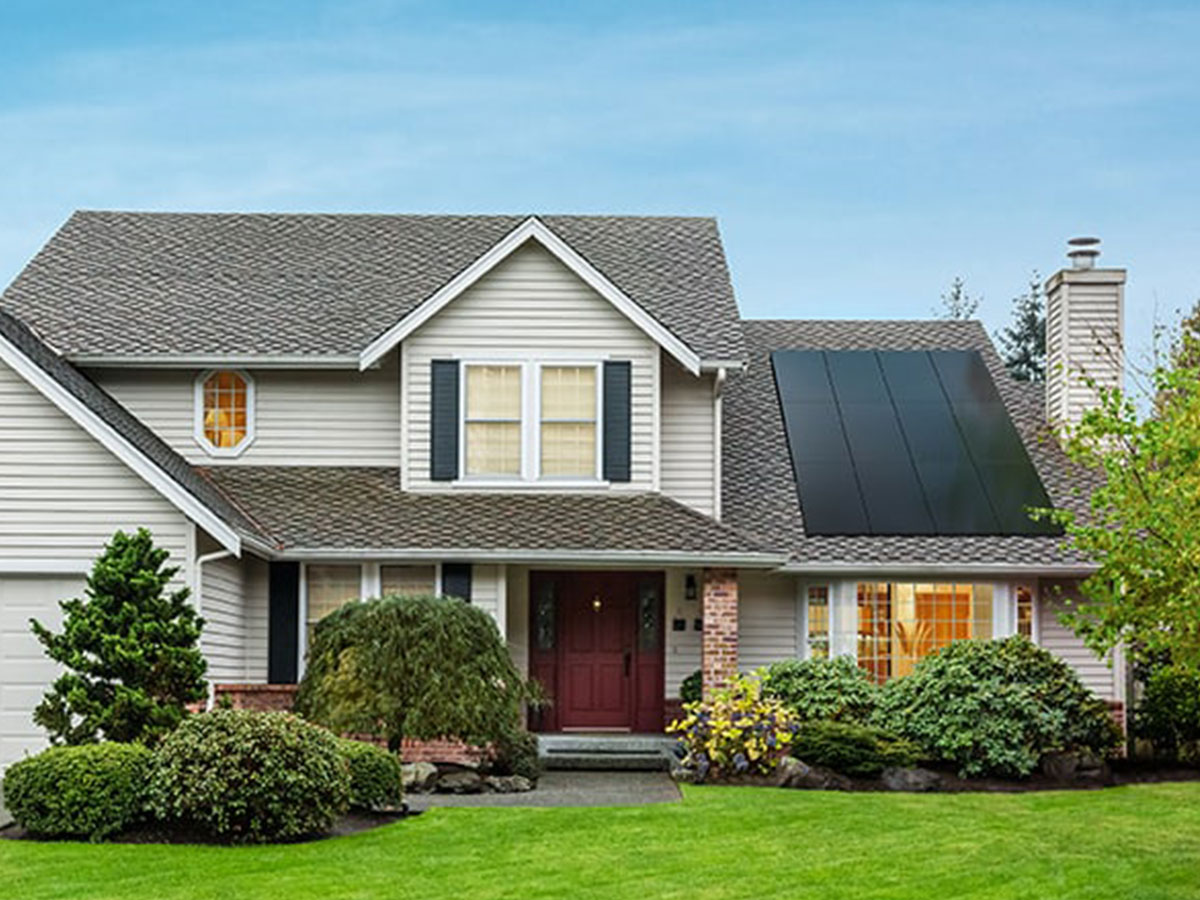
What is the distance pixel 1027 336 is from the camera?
50.9 m

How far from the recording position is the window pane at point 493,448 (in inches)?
883

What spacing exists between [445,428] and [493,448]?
26.6 inches

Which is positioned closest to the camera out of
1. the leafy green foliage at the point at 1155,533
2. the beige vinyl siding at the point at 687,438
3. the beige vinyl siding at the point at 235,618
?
the leafy green foliage at the point at 1155,533

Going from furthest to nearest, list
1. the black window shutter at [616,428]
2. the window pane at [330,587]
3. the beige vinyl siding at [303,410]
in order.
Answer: the beige vinyl siding at [303,410] < the black window shutter at [616,428] < the window pane at [330,587]

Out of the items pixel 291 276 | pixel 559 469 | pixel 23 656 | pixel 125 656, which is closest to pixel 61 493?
pixel 23 656

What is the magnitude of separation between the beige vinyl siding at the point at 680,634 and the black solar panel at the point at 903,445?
1.82 metres

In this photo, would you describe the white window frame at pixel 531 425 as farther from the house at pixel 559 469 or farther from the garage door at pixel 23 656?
the garage door at pixel 23 656

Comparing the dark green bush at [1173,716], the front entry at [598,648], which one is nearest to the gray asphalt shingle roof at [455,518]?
the front entry at [598,648]

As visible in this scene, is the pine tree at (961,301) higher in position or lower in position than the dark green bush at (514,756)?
higher

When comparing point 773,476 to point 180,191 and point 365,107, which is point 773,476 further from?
point 180,191

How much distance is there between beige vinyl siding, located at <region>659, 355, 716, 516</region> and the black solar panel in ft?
4.78

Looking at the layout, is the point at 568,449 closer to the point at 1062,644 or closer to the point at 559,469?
the point at 559,469

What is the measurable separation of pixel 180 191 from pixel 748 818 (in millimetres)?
33373

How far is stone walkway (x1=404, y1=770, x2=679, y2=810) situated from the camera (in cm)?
1736
